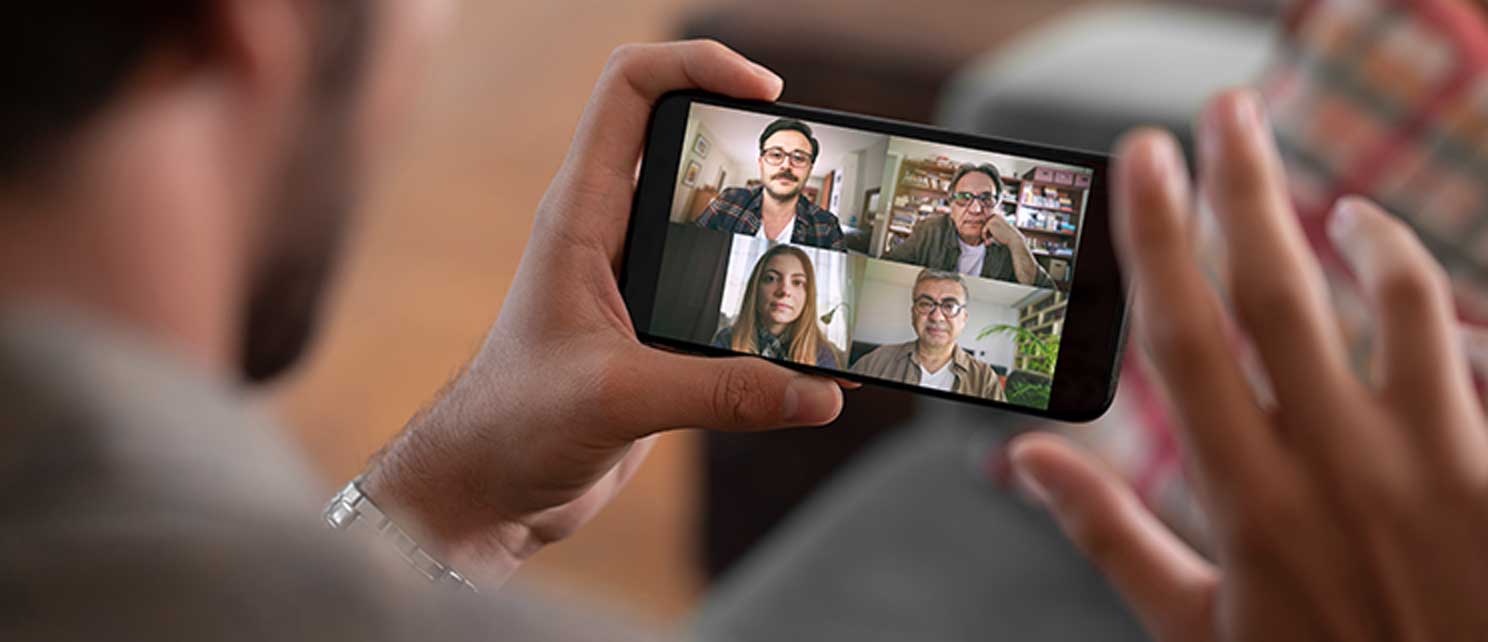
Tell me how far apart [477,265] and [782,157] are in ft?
1.29

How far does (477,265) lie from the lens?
0.70 meters

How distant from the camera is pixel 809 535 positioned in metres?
0.88

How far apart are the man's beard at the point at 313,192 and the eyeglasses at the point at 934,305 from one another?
15 cm

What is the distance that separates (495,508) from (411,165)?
115 centimetres

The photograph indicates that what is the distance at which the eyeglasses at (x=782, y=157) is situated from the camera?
0.34 m

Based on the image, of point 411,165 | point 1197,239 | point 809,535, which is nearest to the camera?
point 1197,239

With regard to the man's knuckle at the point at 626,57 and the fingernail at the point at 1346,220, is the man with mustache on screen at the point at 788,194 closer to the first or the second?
the man's knuckle at the point at 626,57

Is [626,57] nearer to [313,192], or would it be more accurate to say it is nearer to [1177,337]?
[313,192]

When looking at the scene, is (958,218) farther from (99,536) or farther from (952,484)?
(952,484)

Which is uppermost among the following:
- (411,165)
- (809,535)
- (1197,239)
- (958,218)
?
(958,218)

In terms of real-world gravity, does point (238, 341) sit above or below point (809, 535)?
above

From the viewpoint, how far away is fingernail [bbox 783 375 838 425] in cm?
34

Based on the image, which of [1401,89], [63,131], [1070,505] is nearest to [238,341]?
[63,131]

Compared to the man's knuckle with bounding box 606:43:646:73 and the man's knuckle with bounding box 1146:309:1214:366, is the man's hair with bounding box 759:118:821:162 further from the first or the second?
the man's knuckle with bounding box 1146:309:1214:366
